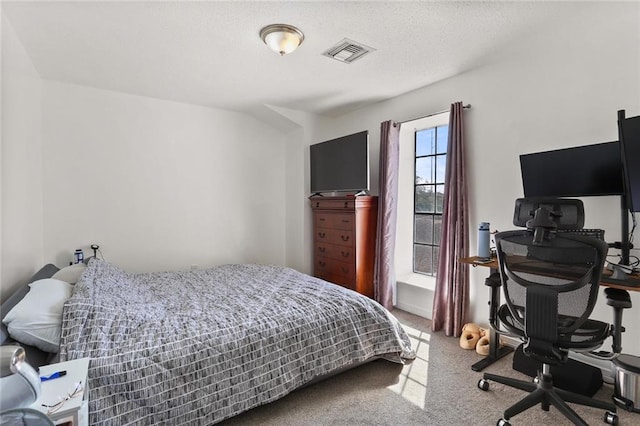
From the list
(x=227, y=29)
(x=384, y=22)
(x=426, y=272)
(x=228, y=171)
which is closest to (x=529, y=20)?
(x=384, y=22)

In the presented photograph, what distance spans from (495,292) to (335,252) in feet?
7.10

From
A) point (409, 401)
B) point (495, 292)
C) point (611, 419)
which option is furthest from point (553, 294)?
point (409, 401)

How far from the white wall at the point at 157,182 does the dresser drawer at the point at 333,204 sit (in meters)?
0.76

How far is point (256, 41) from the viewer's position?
249 centimetres

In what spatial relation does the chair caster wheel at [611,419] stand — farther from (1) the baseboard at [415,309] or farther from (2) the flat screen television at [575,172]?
(1) the baseboard at [415,309]

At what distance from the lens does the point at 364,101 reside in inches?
158

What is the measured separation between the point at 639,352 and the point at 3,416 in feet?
10.8

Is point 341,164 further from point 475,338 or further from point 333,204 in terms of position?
point 475,338

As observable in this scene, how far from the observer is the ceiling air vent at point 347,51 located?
8.31 feet

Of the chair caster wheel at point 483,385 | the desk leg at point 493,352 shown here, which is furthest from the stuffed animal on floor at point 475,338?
the chair caster wheel at point 483,385

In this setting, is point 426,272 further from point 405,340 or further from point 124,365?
point 124,365

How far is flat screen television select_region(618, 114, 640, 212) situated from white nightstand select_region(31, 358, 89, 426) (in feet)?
9.46

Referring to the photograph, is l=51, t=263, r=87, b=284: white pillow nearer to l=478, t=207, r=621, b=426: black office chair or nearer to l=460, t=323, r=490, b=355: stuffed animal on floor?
l=478, t=207, r=621, b=426: black office chair

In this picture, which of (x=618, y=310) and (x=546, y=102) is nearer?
(x=618, y=310)
